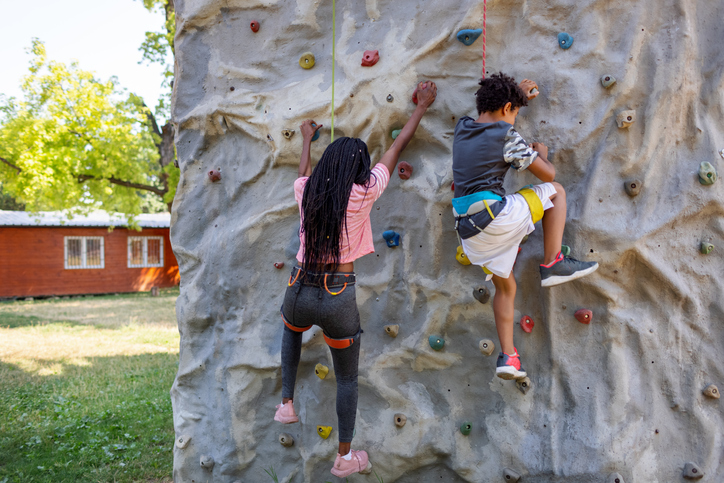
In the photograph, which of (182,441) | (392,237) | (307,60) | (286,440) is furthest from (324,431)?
(307,60)

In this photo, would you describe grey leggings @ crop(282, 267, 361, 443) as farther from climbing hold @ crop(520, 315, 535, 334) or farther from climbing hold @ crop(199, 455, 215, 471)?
climbing hold @ crop(199, 455, 215, 471)

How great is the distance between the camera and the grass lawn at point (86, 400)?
3844mm

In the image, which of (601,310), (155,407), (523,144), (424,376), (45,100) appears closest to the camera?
(523,144)

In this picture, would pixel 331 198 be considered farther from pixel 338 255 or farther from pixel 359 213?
pixel 338 255

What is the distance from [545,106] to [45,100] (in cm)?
1281

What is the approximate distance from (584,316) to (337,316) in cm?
128

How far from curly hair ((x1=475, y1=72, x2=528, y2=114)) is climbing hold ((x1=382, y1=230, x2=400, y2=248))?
90cm

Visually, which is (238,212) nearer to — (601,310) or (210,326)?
(210,326)

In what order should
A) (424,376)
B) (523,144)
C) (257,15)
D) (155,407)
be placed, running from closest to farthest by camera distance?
(523,144) → (424,376) → (257,15) → (155,407)

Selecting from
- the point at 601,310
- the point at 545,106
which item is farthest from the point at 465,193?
the point at 601,310

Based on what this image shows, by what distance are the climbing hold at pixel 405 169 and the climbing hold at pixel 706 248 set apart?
5.20 ft

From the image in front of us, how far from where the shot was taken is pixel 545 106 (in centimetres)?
276

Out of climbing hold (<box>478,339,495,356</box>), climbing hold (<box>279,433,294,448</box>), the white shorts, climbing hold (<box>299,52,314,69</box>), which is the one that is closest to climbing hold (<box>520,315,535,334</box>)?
climbing hold (<box>478,339,495,356</box>)

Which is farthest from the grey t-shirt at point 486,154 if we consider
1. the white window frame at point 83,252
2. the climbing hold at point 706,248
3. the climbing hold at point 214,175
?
the white window frame at point 83,252
